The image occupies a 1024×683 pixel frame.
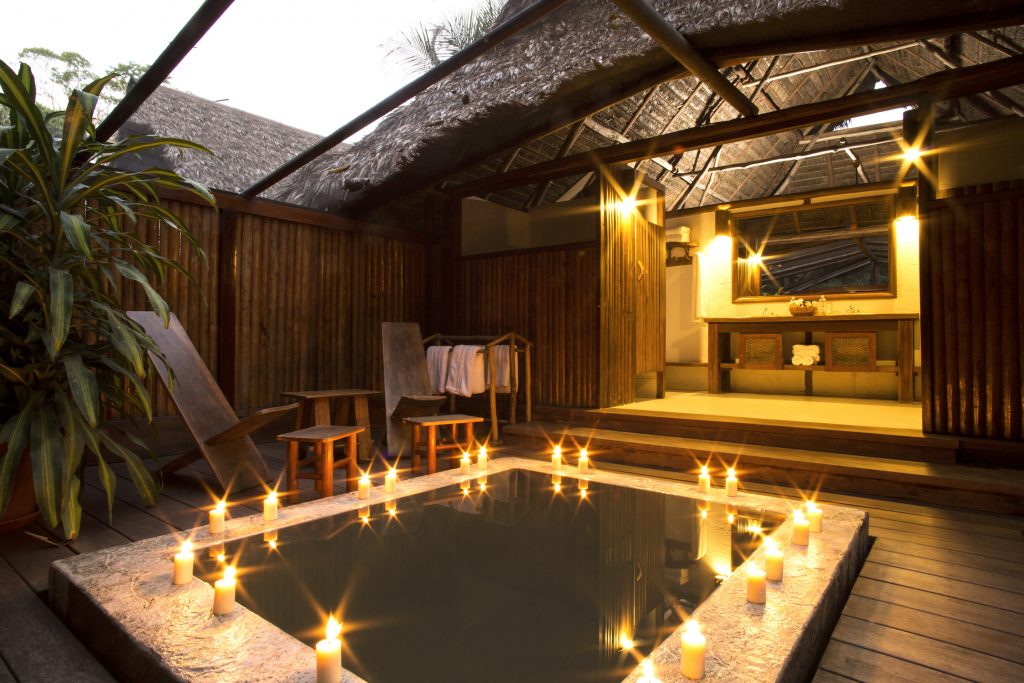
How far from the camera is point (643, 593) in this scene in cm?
182

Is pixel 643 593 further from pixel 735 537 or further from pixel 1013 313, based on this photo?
pixel 1013 313

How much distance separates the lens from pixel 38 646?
1.57 m

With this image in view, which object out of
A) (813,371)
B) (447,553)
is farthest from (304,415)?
(813,371)

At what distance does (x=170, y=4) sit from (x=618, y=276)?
3.92 m

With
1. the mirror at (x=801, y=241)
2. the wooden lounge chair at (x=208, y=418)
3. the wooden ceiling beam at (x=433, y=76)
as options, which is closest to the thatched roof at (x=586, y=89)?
the wooden ceiling beam at (x=433, y=76)

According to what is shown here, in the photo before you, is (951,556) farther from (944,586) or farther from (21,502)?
(21,502)

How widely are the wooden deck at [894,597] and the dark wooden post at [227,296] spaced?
5.27 feet

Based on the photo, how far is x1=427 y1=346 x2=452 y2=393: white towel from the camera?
4992 mm

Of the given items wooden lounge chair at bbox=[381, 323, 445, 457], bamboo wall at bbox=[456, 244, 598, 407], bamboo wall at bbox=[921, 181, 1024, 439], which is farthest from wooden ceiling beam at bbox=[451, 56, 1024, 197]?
wooden lounge chair at bbox=[381, 323, 445, 457]

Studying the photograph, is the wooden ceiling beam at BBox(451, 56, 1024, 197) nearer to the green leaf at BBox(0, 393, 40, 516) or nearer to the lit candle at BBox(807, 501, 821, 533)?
the lit candle at BBox(807, 501, 821, 533)

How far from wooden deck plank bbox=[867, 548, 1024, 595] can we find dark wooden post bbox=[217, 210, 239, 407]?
4.37 m

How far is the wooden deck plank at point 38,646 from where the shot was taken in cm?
143

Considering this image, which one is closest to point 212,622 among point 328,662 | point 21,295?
point 328,662

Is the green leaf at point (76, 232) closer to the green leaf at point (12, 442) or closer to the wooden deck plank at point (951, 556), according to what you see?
the green leaf at point (12, 442)
